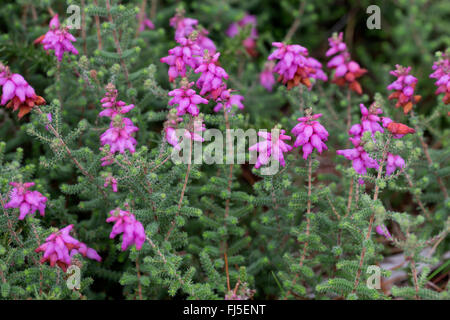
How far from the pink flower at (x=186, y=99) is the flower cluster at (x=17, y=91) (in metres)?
0.91

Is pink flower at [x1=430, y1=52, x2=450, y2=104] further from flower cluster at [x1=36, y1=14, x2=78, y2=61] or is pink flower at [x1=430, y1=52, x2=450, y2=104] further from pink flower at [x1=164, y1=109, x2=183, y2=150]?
flower cluster at [x1=36, y1=14, x2=78, y2=61]

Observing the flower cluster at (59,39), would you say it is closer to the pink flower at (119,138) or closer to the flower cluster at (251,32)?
the pink flower at (119,138)

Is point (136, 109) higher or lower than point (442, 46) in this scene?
lower

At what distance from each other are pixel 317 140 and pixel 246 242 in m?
1.16

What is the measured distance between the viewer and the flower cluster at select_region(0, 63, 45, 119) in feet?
10.3

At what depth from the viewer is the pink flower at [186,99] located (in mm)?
3160

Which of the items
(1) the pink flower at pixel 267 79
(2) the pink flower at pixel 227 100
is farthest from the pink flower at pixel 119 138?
(1) the pink flower at pixel 267 79

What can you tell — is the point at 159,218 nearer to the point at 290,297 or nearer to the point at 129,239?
the point at 129,239

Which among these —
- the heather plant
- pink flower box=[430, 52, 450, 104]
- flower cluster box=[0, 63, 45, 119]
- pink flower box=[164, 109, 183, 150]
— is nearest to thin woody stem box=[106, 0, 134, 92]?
the heather plant

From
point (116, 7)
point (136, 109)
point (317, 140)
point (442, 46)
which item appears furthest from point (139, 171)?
point (442, 46)

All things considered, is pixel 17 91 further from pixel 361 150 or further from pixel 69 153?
pixel 361 150

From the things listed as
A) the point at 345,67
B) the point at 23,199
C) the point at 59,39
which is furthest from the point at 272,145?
the point at 59,39

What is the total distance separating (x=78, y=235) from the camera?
3.97m

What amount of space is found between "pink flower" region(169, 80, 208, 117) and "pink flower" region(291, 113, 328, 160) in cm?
66
